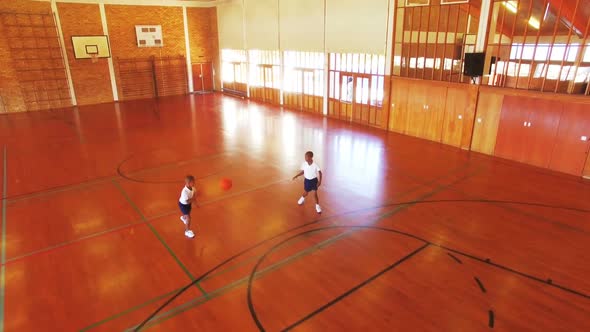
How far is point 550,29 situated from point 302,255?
591 inches

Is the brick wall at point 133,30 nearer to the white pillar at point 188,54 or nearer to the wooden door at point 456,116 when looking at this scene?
the white pillar at point 188,54

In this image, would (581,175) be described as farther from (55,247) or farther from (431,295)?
(55,247)

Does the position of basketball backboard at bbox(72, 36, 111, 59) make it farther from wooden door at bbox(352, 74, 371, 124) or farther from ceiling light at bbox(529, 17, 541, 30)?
ceiling light at bbox(529, 17, 541, 30)

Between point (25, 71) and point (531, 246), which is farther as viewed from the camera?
point (25, 71)

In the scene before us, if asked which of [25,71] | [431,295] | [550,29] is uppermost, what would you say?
[550,29]

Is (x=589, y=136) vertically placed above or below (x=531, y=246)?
above

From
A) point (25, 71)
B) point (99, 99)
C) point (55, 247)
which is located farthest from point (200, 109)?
point (55, 247)

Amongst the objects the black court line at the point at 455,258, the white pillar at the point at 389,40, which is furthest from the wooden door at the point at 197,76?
the black court line at the point at 455,258

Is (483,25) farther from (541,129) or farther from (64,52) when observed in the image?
(64,52)

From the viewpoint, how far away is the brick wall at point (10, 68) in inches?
698

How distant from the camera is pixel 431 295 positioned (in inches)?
212

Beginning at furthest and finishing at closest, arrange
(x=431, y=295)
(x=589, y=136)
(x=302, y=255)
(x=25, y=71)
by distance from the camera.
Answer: (x=25, y=71) → (x=589, y=136) → (x=302, y=255) → (x=431, y=295)

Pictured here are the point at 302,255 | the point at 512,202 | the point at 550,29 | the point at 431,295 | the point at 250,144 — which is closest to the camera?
the point at 431,295

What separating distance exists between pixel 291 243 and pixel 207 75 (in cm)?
2117
